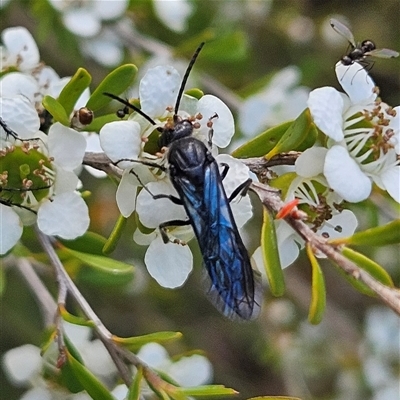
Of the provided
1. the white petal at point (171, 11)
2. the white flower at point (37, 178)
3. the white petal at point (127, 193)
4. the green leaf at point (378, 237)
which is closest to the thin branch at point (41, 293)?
the white flower at point (37, 178)

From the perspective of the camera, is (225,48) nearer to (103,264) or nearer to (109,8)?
(109,8)

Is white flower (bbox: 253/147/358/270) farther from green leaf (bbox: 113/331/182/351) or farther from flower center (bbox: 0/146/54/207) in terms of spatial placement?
flower center (bbox: 0/146/54/207)

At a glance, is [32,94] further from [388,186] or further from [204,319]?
[204,319]

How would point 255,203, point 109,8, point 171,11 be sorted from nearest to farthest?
point 109,8 < point 171,11 < point 255,203

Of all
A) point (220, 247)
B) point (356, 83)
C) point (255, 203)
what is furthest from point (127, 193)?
point (255, 203)

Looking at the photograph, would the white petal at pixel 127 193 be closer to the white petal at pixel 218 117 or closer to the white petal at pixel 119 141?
the white petal at pixel 119 141

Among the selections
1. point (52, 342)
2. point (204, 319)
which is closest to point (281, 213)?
point (52, 342)
